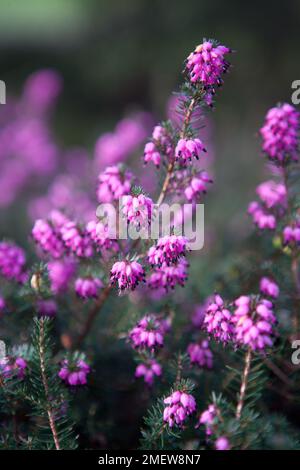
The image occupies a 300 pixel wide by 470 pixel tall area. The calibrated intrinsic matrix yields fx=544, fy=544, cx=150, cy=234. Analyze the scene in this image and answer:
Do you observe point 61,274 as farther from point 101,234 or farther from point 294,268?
point 294,268

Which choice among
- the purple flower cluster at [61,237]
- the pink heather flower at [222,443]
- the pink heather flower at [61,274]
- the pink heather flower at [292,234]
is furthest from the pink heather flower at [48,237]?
the pink heather flower at [222,443]

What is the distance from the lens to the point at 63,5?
19.8 meters

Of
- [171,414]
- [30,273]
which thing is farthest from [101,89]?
[171,414]

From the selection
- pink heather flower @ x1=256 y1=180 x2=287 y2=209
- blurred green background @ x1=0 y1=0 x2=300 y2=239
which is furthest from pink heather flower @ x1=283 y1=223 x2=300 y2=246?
blurred green background @ x1=0 y1=0 x2=300 y2=239

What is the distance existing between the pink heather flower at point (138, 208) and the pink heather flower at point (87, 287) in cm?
62

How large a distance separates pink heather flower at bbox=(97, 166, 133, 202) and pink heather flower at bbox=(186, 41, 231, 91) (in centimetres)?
72

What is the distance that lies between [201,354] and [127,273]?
0.78 m

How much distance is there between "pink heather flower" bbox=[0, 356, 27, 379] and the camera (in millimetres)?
2740

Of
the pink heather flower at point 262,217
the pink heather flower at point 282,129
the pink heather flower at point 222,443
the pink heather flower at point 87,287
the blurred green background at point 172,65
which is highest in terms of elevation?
the blurred green background at point 172,65

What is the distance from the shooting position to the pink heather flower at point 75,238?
3.09 metres

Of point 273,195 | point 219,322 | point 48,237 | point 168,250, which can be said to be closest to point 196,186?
point 168,250

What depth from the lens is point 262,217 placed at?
335 centimetres

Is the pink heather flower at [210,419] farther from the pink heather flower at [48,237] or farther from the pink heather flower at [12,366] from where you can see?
the pink heather flower at [48,237]

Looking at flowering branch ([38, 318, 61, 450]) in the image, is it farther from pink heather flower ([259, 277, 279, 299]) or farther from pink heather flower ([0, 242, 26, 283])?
pink heather flower ([259, 277, 279, 299])
